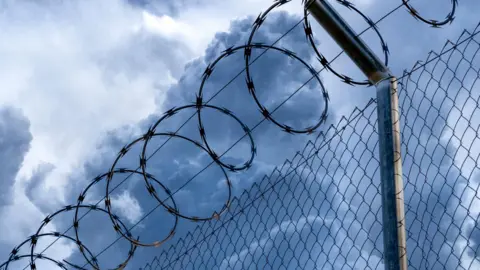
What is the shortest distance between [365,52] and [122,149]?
11.6 ft

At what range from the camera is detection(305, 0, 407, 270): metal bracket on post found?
5.29 m

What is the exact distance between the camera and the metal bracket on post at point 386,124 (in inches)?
208

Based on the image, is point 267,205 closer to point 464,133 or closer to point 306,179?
point 306,179

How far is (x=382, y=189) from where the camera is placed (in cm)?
545

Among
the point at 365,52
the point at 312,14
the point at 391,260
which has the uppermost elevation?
the point at 312,14

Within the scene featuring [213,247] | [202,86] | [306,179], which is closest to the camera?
[306,179]

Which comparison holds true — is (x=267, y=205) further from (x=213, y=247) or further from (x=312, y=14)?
(x=312, y=14)

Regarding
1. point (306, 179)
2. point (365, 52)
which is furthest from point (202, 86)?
point (365, 52)

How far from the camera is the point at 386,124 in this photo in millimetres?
5574

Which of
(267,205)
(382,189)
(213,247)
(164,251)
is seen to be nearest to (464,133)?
(382,189)

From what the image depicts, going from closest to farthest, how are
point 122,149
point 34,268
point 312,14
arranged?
point 312,14 → point 122,149 → point 34,268

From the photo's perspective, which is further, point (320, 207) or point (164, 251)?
point (164, 251)

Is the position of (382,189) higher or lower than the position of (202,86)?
lower

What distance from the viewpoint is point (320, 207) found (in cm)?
603
